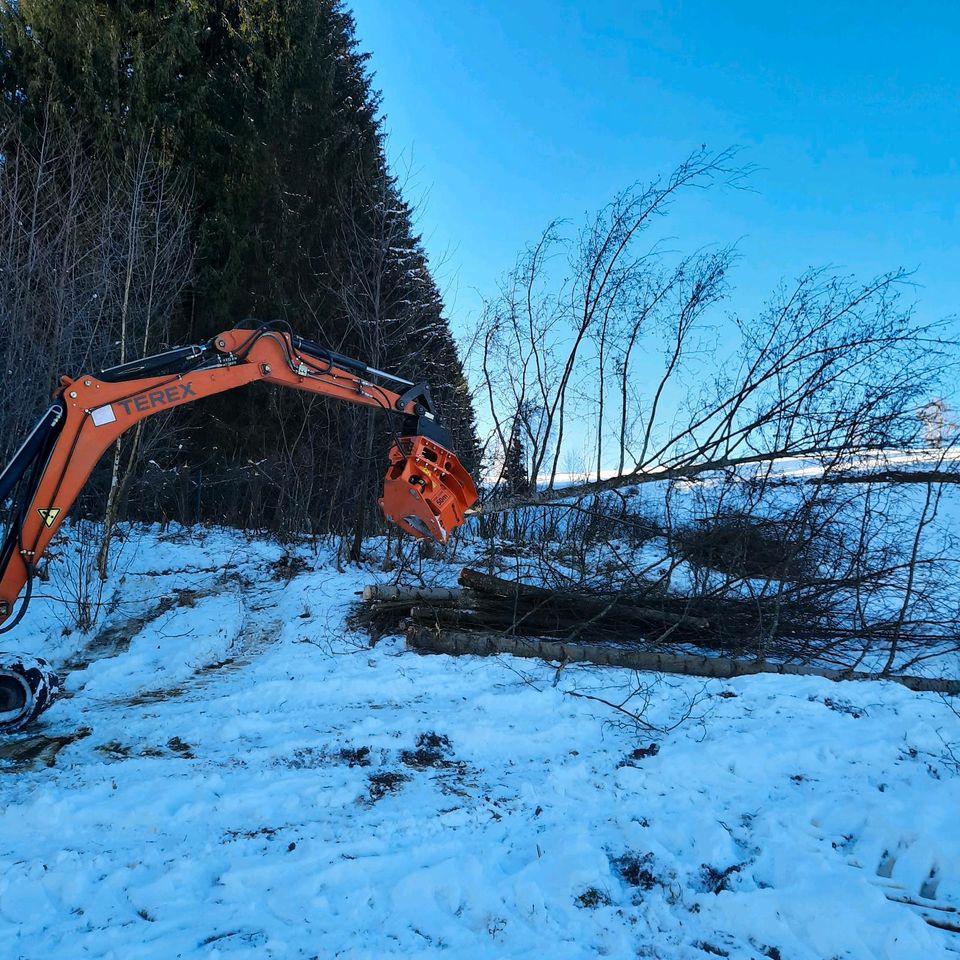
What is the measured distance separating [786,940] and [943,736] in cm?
296

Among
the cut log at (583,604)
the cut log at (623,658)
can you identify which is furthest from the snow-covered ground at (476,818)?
the cut log at (583,604)

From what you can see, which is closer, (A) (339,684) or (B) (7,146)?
(A) (339,684)

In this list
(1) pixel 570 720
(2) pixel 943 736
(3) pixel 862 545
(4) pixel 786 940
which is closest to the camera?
(4) pixel 786 940

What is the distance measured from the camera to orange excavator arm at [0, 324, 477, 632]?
5066 millimetres

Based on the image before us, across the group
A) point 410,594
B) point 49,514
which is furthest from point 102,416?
point 410,594

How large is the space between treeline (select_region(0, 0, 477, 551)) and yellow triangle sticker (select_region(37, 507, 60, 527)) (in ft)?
15.9

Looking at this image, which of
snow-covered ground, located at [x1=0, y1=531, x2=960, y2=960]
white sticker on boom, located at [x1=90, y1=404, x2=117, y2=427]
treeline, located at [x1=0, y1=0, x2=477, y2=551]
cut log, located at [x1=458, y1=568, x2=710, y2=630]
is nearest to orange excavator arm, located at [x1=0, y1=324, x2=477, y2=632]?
white sticker on boom, located at [x1=90, y1=404, x2=117, y2=427]

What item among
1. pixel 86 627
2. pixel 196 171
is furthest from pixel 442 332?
pixel 86 627

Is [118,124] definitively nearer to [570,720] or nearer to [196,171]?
[196,171]

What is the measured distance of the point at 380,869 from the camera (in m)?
3.18

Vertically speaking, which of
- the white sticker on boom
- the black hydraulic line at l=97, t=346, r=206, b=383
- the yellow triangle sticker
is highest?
the black hydraulic line at l=97, t=346, r=206, b=383

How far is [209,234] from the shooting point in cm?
1662

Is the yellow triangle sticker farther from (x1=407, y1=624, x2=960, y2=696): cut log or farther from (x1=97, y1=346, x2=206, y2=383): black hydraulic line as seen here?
(x1=407, y1=624, x2=960, y2=696): cut log

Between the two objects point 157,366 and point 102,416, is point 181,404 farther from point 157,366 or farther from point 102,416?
point 102,416
